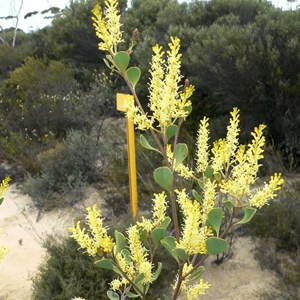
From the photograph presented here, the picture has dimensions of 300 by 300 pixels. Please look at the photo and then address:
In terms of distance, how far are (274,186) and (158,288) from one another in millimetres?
2625

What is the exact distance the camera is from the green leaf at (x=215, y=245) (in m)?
1.58

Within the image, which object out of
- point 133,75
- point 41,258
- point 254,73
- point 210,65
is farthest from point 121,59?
point 210,65

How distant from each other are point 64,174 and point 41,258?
1959 mm

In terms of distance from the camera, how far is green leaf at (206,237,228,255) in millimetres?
1584

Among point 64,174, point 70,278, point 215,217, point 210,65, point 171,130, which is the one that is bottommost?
point 64,174

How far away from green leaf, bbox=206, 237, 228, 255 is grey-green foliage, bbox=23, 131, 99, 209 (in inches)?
199

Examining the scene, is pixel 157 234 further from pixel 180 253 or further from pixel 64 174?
pixel 64 174

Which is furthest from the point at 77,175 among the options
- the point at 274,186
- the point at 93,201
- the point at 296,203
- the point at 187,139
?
the point at 274,186

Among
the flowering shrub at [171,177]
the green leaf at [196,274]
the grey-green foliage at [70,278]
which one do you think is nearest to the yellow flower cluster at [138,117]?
the flowering shrub at [171,177]

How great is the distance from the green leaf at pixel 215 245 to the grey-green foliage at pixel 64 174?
16.6 ft

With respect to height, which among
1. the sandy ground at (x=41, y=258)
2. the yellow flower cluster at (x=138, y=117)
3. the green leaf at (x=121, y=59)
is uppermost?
the green leaf at (x=121, y=59)

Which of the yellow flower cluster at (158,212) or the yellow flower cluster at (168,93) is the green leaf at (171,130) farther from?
the yellow flower cluster at (158,212)

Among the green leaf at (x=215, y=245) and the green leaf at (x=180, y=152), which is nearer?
the green leaf at (x=215, y=245)

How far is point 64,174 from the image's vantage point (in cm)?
700
